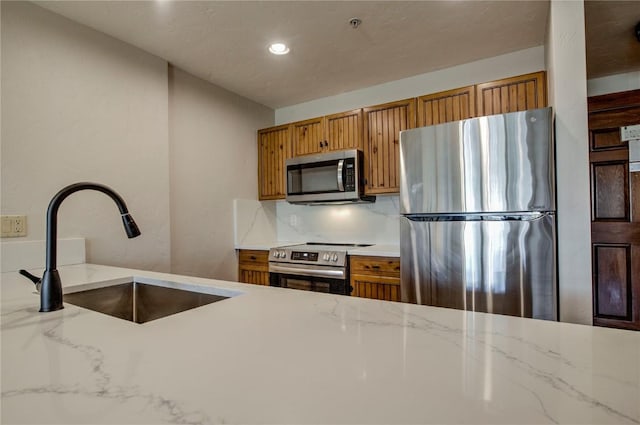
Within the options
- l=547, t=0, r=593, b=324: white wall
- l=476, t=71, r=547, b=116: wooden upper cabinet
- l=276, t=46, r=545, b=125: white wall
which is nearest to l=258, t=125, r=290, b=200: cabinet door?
l=276, t=46, r=545, b=125: white wall

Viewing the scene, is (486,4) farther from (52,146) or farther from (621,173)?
(52,146)

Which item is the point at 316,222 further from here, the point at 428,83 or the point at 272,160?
the point at 428,83

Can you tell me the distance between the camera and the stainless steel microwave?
2783mm

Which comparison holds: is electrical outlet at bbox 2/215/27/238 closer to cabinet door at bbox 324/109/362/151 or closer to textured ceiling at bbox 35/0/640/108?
textured ceiling at bbox 35/0/640/108

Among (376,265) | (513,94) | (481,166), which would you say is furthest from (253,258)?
(513,94)

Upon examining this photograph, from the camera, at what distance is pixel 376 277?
244 centimetres

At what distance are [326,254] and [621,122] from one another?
97.8 inches

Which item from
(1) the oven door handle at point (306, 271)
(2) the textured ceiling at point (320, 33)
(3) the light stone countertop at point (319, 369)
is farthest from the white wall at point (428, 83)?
(3) the light stone countertop at point (319, 369)

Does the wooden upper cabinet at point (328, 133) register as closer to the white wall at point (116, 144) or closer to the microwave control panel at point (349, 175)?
the microwave control panel at point (349, 175)

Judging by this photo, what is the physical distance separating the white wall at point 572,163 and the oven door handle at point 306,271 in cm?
139

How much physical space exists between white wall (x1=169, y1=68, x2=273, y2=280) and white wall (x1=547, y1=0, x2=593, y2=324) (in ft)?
8.17

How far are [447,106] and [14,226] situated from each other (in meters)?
2.79

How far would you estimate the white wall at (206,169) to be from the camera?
262 centimetres

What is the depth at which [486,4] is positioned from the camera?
188cm
